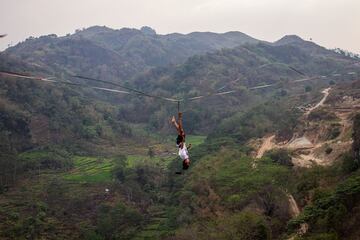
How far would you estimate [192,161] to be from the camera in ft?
154

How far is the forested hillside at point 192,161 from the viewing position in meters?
27.7

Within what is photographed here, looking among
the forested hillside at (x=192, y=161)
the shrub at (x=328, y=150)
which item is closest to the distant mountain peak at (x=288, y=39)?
the forested hillside at (x=192, y=161)

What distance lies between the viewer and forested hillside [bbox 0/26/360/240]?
27.7m

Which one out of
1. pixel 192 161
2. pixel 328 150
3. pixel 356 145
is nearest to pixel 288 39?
pixel 192 161

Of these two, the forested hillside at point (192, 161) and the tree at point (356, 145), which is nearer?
the forested hillside at point (192, 161)

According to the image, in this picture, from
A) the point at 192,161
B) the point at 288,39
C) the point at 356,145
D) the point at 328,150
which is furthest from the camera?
the point at 288,39

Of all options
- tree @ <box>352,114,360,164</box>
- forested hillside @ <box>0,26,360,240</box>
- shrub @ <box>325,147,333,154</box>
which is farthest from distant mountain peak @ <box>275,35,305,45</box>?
tree @ <box>352,114,360,164</box>

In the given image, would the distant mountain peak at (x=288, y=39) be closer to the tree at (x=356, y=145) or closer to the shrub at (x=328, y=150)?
the shrub at (x=328, y=150)

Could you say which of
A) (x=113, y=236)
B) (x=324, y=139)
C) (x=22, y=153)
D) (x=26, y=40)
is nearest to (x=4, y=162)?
(x=22, y=153)

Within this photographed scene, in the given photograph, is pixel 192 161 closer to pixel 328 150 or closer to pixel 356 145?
pixel 328 150

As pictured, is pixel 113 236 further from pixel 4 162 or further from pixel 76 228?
pixel 4 162

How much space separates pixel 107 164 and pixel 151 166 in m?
9.90

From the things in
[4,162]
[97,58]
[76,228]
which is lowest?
[76,228]

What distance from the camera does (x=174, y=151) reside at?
65.5 m
